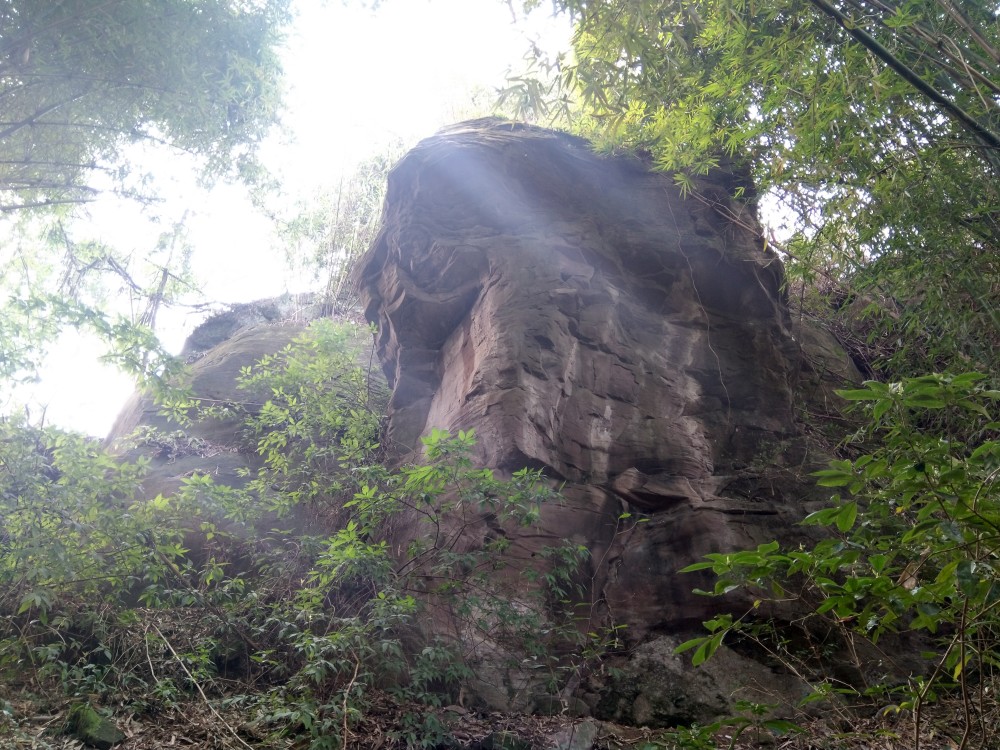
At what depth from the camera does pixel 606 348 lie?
20.1 feet

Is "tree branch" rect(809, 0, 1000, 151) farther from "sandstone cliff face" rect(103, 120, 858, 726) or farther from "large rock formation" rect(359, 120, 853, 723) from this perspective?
"large rock formation" rect(359, 120, 853, 723)

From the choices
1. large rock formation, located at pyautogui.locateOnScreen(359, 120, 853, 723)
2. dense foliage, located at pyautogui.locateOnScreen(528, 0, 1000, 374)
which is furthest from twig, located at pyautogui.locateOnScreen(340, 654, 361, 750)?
dense foliage, located at pyautogui.locateOnScreen(528, 0, 1000, 374)

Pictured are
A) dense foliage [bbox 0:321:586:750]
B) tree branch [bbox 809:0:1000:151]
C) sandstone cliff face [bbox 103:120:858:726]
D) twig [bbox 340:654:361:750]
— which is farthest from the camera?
sandstone cliff face [bbox 103:120:858:726]

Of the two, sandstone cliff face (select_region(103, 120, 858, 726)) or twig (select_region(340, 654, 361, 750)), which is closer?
twig (select_region(340, 654, 361, 750))

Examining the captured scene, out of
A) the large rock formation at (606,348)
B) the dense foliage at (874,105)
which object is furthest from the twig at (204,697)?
the dense foliage at (874,105)

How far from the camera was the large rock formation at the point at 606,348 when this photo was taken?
16.8 feet

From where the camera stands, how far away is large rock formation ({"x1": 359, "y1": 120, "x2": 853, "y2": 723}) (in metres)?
5.11

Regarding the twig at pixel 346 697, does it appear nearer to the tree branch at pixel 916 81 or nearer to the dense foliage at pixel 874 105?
the dense foliage at pixel 874 105

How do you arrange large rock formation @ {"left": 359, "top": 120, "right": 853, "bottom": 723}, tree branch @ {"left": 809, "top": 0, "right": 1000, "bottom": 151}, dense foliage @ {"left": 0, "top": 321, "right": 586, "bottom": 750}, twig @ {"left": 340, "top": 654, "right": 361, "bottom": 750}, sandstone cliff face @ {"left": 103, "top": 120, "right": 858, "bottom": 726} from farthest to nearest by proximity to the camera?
large rock formation @ {"left": 359, "top": 120, "right": 853, "bottom": 723}
sandstone cliff face @ {"left": 103, "top": 120, "right": 858, "bottom": 726}
dense foliage @ {"left": 0, "top": 321, "right": 586, "bottom": 750}
twig @ {"left": 340, "top": 654, "right": 361, "bottom": 750}
tree branch @ {"left": 809, "top": 0, "right": 1000, "bottom": 151}

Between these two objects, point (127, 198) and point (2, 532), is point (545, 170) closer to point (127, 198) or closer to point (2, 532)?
point (127, 198)

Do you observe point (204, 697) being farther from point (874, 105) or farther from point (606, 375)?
point (874, 105)

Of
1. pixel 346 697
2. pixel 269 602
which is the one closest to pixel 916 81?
pixel 346 697

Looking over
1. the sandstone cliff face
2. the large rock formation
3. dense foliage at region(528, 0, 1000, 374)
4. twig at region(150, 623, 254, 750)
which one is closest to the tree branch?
dense foliage at region(528, 0, 1000, 374)

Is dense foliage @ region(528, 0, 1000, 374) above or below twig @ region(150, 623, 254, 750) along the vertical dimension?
above
